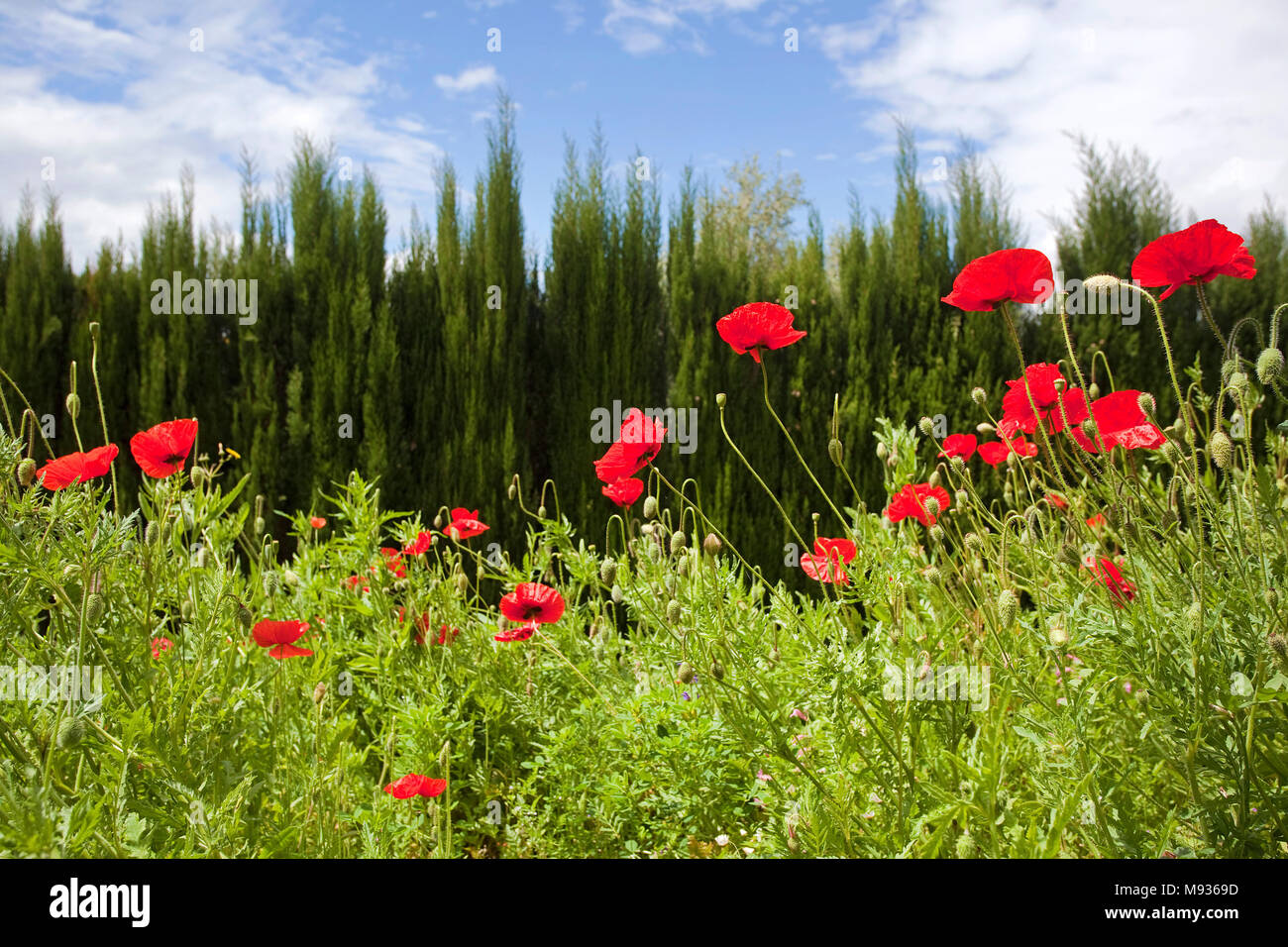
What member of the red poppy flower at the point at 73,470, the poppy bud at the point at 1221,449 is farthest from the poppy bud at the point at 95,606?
the poppy bud at the point at 1221,449

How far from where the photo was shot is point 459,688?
2.33m

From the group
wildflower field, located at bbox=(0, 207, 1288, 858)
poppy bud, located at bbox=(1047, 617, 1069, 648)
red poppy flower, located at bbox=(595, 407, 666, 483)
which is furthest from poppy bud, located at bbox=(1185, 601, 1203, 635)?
red poppy flower, located at bbox=(595, 407, 666, 483)

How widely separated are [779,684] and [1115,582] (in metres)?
0.63

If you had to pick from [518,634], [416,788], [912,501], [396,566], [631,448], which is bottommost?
[416,788]

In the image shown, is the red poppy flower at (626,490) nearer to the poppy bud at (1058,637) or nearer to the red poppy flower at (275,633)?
the red poppy flower at (275,633)

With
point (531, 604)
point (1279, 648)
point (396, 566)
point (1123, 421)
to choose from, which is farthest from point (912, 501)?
point (396, 566)

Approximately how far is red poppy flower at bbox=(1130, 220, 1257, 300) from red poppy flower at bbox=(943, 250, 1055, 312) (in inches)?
5.5

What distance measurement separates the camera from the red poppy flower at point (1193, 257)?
130 cm

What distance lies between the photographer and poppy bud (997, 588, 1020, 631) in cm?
131

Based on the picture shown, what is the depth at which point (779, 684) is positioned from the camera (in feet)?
4.99

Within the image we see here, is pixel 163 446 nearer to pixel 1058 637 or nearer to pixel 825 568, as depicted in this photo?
pixel 825 568

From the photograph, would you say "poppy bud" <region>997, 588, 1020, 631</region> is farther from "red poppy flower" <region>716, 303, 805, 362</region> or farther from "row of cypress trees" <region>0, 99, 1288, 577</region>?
"row of cypress trees" <region>0, 99, 1288, 577</region>

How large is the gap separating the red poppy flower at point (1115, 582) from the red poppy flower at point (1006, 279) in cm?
51
